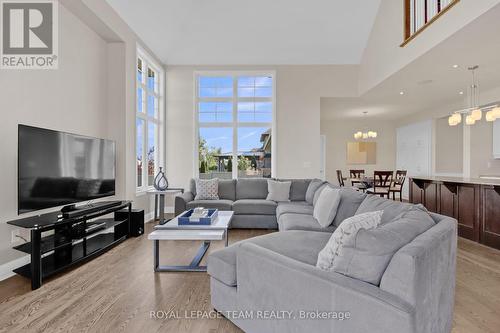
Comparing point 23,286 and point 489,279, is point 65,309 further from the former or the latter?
point 489,279

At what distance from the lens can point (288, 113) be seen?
20.6 feet

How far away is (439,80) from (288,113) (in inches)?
117

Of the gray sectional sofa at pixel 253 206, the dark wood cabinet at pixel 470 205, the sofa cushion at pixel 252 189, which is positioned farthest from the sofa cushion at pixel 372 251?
the sofa cushion at pixel 252 189

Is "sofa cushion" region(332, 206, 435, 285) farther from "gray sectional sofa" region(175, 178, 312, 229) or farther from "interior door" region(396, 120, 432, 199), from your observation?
"interior door" region(396, 120, 432, 199)

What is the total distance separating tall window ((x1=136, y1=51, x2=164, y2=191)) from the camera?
205 inches

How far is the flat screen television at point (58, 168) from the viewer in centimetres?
261

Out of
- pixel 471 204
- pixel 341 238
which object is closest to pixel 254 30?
pixel 471 204

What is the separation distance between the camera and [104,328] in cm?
186

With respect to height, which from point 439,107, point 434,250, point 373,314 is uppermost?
point 439,107

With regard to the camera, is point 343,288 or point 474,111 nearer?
point 343,288

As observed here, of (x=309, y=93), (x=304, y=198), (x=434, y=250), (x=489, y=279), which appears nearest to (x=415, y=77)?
(x=309, y=93)

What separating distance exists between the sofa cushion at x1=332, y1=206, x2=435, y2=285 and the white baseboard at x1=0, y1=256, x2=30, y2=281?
3133 mm

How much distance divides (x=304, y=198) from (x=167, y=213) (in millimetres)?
3050

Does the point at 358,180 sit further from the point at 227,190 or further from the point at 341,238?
the point at 341,238
